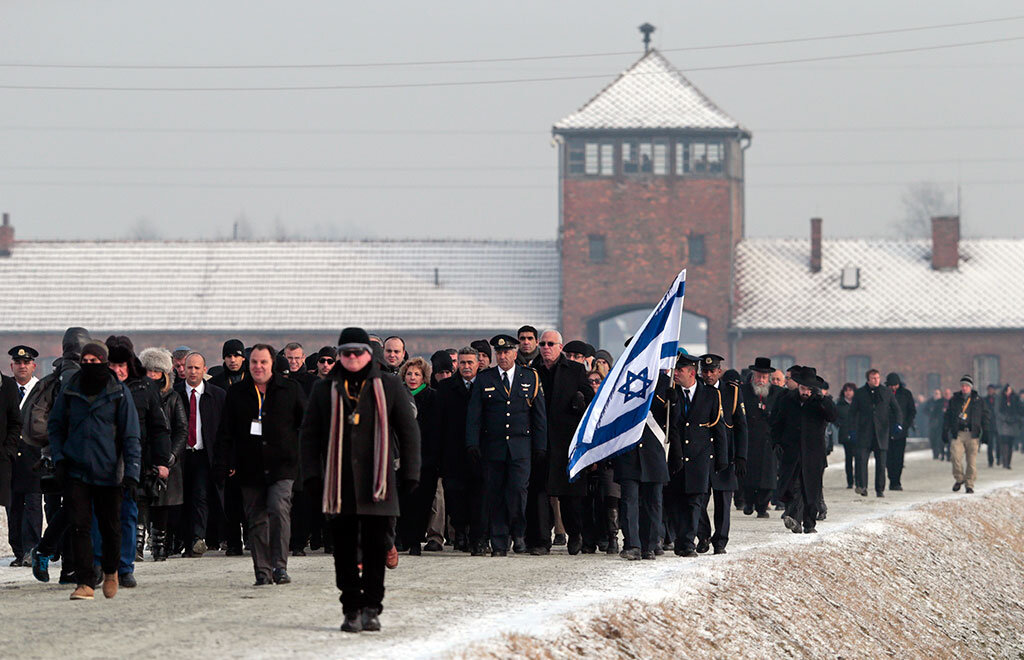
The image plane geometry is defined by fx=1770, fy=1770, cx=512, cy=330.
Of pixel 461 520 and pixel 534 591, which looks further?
pixel 461 520

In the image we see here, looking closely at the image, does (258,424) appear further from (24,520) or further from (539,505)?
(539,505)

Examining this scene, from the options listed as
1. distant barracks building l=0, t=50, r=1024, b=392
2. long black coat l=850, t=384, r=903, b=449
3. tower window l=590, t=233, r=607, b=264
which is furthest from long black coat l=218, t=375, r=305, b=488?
tower window l=590, t=233, r=607, b=264

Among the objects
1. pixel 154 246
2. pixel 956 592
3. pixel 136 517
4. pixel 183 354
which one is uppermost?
pixel 154 246

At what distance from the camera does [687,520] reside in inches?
600

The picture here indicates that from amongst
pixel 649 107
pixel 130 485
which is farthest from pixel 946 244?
pixel 130 485

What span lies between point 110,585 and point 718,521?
598 cm

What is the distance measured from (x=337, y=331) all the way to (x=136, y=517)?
1866 inches

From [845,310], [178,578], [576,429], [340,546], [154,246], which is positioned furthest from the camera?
[154,246]

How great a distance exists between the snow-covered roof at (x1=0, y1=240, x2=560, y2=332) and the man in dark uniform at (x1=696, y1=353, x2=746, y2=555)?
140ft

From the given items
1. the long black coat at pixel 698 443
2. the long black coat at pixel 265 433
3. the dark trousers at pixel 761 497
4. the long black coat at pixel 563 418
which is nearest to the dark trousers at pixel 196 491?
the long black coat at pixel 265 433

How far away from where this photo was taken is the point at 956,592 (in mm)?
17484

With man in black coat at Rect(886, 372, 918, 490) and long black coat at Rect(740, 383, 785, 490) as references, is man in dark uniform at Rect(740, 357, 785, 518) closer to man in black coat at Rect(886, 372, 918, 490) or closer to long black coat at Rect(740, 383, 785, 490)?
long black coat at Rect(740, 383, 785, 490)

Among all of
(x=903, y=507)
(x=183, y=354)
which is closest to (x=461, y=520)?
(x=183, y=354)

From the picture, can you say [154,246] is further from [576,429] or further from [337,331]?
[576,429]
